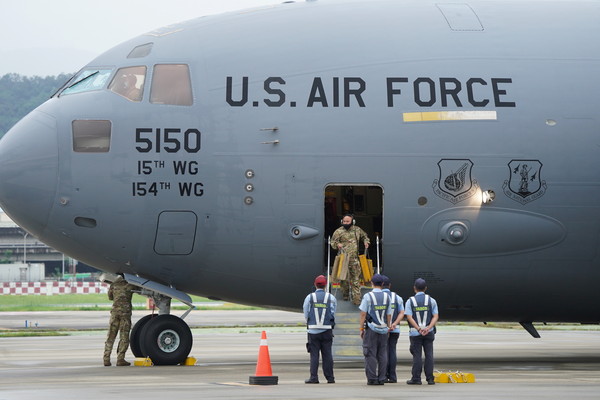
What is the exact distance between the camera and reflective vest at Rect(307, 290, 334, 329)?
18.0 meters

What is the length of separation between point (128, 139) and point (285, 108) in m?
3.03

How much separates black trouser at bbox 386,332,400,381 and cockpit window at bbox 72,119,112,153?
6589mm

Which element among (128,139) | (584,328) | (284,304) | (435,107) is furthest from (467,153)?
(584,328)

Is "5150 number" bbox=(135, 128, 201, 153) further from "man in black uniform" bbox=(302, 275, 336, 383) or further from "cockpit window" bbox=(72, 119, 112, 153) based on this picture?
"man in black uniform" bbox=(302, 275, 336, 383)

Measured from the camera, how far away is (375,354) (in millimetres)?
17875

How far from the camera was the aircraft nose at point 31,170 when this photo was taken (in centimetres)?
2075

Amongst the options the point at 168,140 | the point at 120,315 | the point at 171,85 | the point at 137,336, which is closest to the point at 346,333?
the point at 137,336

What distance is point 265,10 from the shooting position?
22719mm

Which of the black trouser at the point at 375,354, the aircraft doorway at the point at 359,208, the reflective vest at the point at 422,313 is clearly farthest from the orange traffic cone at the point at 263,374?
the aircraft doorway at the point at 359,208

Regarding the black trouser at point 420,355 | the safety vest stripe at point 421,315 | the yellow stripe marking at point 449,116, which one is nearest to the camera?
the black trouser at point 420,355

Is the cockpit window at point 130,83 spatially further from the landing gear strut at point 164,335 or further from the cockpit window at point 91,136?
the landing gear strut at point 164,335

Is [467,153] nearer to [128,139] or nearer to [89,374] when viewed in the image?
[128,139]

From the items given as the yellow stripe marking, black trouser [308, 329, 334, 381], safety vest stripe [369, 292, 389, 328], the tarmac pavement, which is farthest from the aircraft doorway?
black trouser [308, 329, 334, 381]

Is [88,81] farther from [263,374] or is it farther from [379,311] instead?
[379,311]
